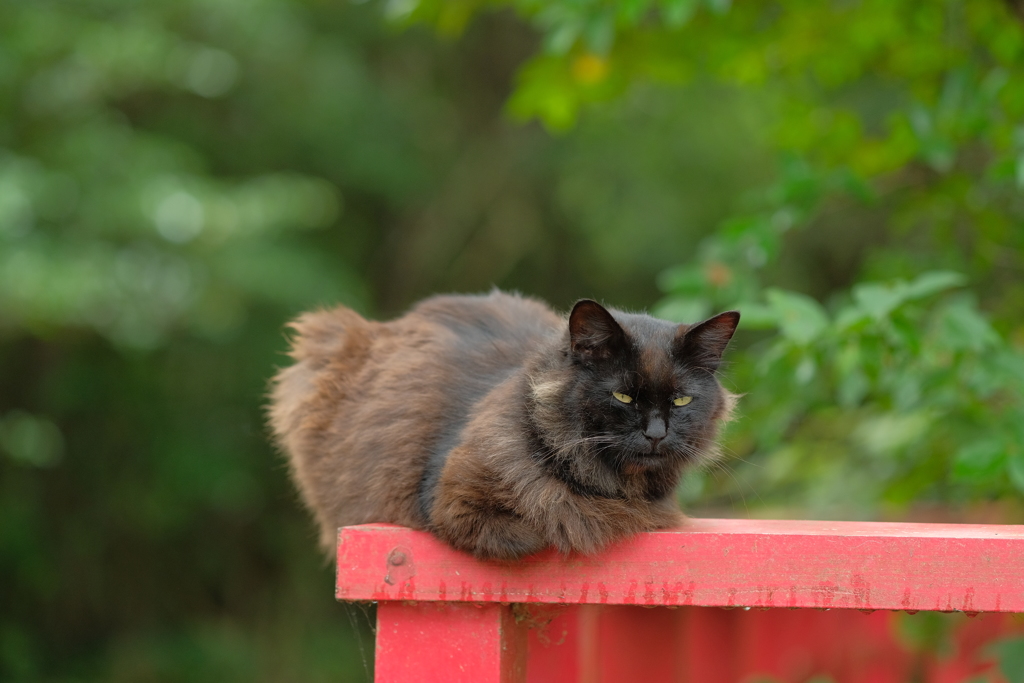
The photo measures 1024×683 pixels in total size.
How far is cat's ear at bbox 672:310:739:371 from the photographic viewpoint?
1863 millimetres

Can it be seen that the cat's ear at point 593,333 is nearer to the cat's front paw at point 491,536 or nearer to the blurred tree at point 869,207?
the cat's front paw at point 491,536

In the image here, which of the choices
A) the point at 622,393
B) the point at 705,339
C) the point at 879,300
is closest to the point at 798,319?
the point at 879,300

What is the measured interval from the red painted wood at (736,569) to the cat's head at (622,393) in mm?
194

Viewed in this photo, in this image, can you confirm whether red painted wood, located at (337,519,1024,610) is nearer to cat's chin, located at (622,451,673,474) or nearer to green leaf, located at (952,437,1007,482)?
cat's chin, located at (622,451,673,474)

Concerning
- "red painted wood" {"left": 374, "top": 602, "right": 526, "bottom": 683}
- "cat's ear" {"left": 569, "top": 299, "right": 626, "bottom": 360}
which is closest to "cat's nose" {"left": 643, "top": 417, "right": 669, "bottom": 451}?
"cat's ear" {"left": 569, "top": 299, "right": 626, "bottom": 360}

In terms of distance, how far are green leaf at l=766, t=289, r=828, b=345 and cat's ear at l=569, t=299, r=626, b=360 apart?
0.60 metres

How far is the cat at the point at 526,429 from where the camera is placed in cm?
169

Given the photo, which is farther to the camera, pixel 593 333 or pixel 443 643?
pixel 593 333

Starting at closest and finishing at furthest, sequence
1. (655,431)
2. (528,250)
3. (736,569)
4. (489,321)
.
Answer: (736,569) < (655,431) < (489,321) < (528,250)

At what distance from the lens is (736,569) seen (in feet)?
5.08

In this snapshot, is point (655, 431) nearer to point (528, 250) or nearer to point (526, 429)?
point (526, 429)

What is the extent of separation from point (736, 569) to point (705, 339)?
0.51 m

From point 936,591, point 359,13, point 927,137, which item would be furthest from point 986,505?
point 359,13

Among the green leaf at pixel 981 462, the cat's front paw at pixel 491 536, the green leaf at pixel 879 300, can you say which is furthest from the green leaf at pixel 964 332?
the cat's front paw at pixel 491 536
